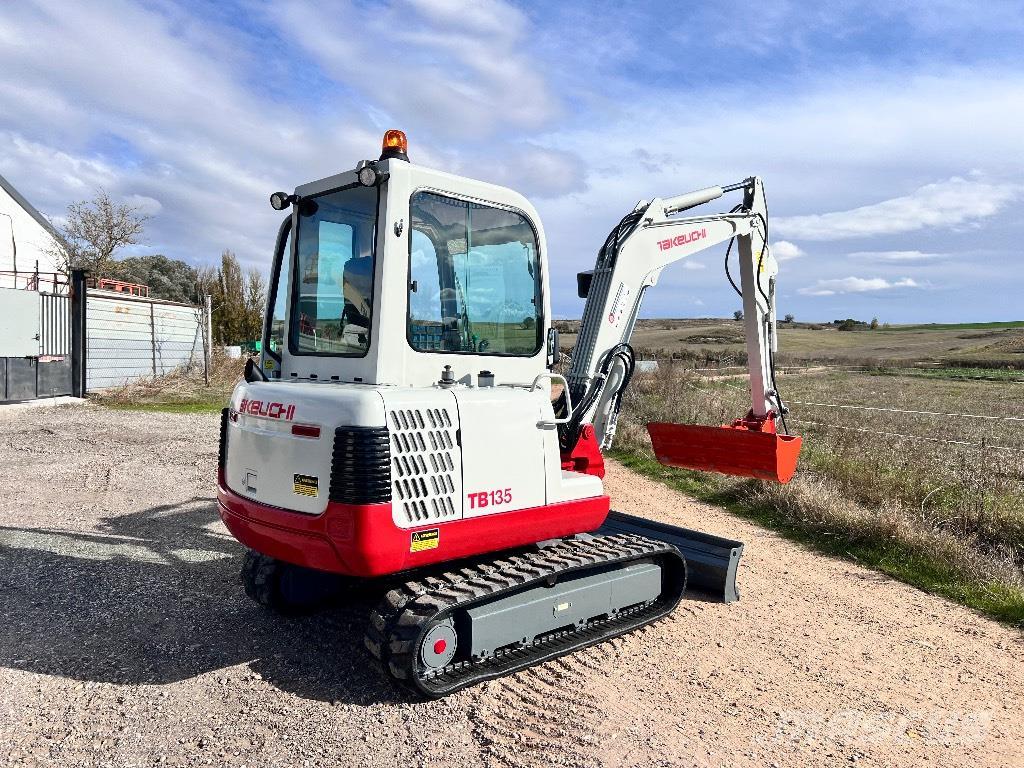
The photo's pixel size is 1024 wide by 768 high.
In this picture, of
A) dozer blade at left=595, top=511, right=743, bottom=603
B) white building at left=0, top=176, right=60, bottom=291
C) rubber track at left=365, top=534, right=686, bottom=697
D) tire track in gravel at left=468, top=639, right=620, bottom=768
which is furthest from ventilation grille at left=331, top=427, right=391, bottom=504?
white building at left=0, top=176, right=60, bottom=291

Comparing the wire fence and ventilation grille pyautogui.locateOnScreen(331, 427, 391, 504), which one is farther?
the wire fence

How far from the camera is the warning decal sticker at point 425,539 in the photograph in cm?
415

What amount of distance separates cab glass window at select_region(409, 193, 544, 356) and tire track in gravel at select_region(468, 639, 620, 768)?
6.56 feet

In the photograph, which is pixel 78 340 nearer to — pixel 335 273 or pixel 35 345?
pixel 35 345

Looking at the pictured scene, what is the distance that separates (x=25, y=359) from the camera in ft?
56.5

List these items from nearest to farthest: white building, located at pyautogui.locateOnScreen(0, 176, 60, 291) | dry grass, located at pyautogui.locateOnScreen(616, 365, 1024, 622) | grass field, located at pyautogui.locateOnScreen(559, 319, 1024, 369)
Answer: dry grass, located at pyautogui.locateOnScreen(616, 365, 1024, 622) < white building, located at pyautogui.locateOnScreen(0, 176, 60, 291) < grass field, located at pyautogui.locateOnScreen(559, 319, 1024, 369)

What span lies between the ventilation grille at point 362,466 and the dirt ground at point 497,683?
1209 mm

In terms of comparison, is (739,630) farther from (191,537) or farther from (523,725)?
(191,537)

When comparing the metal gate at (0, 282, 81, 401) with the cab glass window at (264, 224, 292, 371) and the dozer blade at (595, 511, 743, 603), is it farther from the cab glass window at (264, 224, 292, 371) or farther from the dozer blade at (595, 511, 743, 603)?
the dozer blade at (595, 511, 743, 603)

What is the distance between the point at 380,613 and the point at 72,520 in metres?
5.45

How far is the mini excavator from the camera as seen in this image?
412 centimetres

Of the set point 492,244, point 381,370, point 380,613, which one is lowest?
point 380,613

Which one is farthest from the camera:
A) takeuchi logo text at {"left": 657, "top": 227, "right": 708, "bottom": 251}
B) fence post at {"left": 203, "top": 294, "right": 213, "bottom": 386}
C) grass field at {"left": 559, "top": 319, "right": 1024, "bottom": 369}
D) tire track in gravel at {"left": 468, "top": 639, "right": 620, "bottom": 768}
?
grass field at {"left": 559, "top": 319, "right": 1024, "bottom": 369}

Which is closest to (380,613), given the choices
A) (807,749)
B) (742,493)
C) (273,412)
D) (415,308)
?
(273,412)
